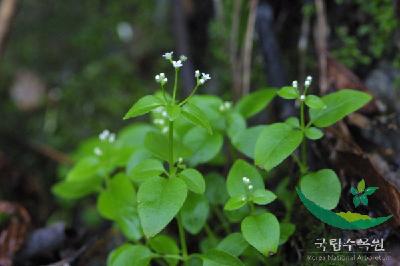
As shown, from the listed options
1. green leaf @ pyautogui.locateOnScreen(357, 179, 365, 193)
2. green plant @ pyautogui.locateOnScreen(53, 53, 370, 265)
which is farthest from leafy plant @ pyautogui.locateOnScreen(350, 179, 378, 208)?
green plant @ pyautogui.locateOnScreen(53, 53, 370, 265)

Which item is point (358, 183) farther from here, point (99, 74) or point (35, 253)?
point (99, 74)

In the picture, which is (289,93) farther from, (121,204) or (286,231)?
(121,204)

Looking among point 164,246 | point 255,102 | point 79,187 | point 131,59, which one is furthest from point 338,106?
point 131,59

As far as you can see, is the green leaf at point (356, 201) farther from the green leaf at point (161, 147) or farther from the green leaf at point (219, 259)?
the green leaf at point (161, 147)

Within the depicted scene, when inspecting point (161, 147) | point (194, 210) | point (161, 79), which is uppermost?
point (161, 79)

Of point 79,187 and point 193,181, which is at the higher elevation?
point 193,181

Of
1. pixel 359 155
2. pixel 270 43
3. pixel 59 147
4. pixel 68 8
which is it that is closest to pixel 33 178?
pixel 59 147
